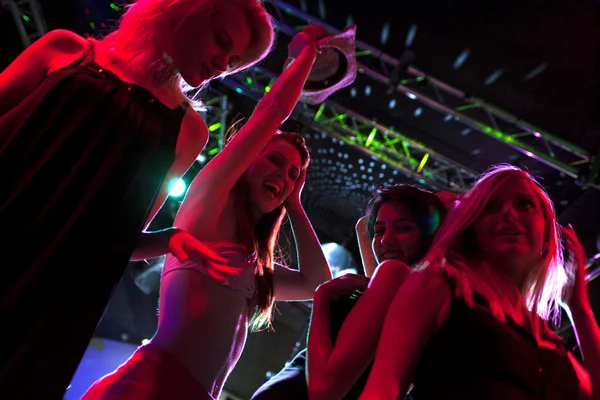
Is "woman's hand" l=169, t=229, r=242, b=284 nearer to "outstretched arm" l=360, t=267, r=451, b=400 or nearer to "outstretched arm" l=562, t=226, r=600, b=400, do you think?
"outstretched arm" l=360, t=267, r=451, b=400

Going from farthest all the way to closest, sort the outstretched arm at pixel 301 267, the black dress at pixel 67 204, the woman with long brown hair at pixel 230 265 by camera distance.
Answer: the outstretched arm at pixel 301 267
the woman with long brown hair at pixel 230 265
the black dress at pixel 67 204

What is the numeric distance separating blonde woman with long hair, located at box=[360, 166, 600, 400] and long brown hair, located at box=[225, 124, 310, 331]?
0.53m

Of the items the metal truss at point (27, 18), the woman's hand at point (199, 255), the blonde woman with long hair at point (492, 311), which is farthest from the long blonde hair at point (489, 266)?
the metal truss at point (27, 18)

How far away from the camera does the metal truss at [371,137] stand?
487cm

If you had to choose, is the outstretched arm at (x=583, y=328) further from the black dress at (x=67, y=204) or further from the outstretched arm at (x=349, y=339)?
the black dress at (x=67, y=204)

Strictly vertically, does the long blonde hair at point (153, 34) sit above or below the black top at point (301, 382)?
above

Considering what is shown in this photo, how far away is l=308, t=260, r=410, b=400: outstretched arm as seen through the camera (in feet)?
3.66

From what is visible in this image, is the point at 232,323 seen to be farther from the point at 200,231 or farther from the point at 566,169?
the point at 566,169

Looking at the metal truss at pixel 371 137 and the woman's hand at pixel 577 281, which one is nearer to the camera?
the woman's hand at pixel 577 281

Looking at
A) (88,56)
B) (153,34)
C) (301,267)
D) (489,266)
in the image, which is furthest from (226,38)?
(489,266)

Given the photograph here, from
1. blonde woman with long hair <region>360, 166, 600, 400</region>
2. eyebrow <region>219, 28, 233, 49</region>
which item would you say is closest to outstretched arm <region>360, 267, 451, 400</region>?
blonde woman with long hair <region>360, 166, 600, 400</region>

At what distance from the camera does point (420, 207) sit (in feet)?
5.63

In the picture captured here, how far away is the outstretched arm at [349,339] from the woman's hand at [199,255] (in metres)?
0.27

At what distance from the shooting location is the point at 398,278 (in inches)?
51.0
